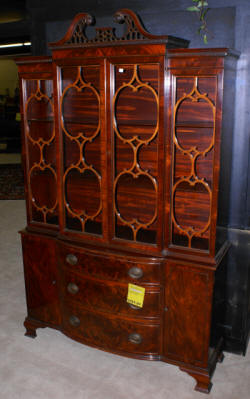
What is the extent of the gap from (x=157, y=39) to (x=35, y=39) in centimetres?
103

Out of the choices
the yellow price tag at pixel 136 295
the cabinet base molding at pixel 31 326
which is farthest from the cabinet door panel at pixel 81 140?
the cabinet base molding at pixel 31 326

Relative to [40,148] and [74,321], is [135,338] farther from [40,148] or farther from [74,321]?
[40,148]

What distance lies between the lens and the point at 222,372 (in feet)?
7.31

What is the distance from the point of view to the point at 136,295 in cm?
212

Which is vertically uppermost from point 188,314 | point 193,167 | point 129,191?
point 193,167

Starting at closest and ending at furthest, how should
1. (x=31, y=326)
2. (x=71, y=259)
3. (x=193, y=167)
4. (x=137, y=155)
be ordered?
(x=193, y=167) → (x=137, y=155) → (x=71, y=259) → (x=31, y=326)

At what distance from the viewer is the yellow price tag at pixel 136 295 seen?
2109 millimetres

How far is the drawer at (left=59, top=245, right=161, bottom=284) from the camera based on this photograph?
6.82 ft

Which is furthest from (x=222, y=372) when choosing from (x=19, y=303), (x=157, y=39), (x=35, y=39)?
(x=35, y=39)

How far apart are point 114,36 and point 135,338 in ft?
4.91

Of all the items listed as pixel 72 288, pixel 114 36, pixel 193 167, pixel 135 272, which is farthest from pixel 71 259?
pixel 114 36

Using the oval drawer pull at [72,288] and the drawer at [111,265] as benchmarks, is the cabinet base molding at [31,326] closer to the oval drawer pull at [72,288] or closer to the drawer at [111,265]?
the oval drawer pull at [72,288]

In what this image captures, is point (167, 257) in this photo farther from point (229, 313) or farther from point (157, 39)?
point (157, 39)

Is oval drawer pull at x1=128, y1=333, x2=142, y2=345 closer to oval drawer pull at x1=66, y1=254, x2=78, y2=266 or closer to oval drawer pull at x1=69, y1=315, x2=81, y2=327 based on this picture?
oval drawer pull at x1=69, y1=315, x2=81, y2=327
